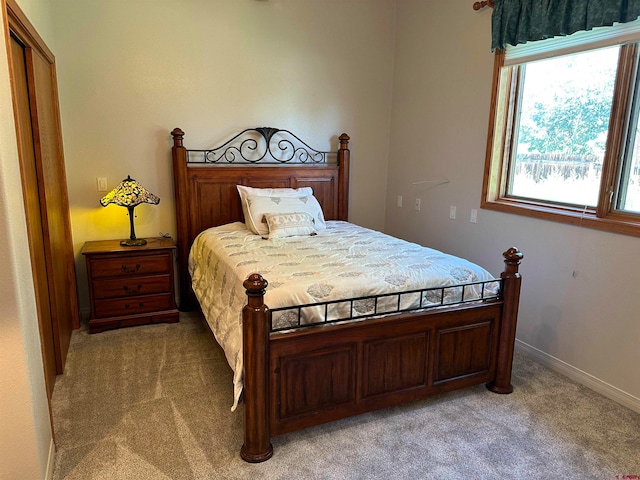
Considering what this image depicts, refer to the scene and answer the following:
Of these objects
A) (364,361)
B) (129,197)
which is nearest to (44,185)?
(129,197)

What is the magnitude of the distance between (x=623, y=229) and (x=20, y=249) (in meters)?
3.05

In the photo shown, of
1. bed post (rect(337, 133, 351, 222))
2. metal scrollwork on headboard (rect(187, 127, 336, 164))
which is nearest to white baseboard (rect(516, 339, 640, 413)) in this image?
bed post (rect(337, 133, 351, 222))

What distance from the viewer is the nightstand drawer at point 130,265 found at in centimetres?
338

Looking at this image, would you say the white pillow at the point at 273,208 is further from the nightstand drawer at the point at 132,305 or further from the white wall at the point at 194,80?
the nightstand drawer at the point at 132,305

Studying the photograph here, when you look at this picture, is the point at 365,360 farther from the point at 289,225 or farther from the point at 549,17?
the point at 549,17

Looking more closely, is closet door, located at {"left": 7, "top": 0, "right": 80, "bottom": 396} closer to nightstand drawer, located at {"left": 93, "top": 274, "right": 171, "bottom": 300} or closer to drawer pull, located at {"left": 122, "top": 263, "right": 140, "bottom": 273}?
nightstand drawer, located at {"left": 93, "top": 274, "right": 171, "bottom": 300}

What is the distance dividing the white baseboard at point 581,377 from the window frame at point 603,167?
0.94 m

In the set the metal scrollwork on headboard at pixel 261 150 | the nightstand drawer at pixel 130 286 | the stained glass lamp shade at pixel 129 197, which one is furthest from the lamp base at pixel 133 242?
the metal scrollwork on headboard at pixel 261 150

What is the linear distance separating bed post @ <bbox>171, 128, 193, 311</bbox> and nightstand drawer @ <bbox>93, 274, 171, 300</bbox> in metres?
0.32

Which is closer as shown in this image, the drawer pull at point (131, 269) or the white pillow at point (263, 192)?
the drawer pull at point (131, 269)

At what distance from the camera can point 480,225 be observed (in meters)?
3.53

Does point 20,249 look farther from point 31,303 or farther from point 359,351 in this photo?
point 359,351

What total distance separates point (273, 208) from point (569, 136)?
2.19 m

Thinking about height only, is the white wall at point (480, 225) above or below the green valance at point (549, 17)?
below
